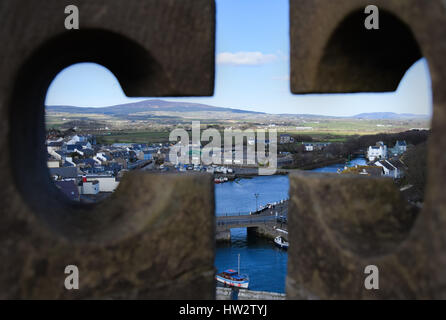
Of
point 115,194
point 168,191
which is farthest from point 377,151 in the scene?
point 168,191

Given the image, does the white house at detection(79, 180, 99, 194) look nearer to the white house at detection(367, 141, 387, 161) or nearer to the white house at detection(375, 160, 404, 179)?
the white house at detection(375, 160, 404, 179)

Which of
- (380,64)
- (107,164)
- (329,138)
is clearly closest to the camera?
(380,64)

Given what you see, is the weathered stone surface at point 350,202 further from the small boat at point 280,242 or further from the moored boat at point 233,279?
the small boat at point 280,242

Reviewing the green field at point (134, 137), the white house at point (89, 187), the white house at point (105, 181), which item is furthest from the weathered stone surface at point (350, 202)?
the green field at point (134, 137)

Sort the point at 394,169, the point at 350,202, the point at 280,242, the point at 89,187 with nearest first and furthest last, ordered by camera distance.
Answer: the point at 350,202, the point at 280,242, the point at 89,187, the point at 394,169

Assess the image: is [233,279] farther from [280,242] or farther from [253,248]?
[280,242]

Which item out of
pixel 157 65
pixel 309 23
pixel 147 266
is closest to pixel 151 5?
pixel 157 65

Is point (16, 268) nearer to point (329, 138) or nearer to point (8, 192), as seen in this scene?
point (8, 192)
